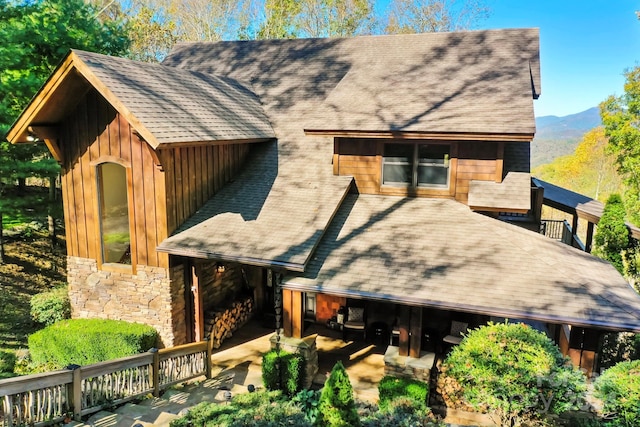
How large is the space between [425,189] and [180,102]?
6.00 m

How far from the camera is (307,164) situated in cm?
1122

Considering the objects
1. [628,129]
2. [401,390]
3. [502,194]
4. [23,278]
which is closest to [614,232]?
[502,194]

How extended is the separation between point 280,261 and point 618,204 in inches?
464

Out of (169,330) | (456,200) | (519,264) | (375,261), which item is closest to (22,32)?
(169,330)

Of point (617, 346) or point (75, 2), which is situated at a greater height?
point (75, 2)

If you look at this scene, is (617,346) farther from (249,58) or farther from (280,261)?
(249,58)

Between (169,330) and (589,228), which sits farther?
(589,228)

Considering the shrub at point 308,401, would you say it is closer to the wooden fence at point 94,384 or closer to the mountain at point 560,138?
the wooden fence at point 94,384

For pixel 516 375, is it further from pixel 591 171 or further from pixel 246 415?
pixel 591 171

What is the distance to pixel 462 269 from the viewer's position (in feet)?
25.8

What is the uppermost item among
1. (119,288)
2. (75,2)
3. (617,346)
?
(75,2)

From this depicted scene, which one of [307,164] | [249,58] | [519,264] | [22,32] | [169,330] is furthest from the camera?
[249,58]

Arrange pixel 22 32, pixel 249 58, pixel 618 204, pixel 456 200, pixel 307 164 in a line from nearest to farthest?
1. pixel 456 200
2. pixel 307 164
3. pixel 22 32
4. pixel 618 204
5. pixel 249 58

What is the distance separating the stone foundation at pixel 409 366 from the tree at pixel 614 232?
8.84m
